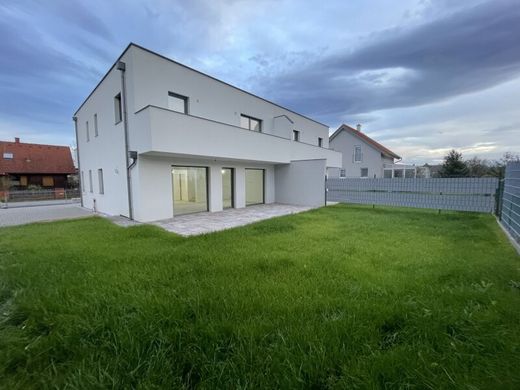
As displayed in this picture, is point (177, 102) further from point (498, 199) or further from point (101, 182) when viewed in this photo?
point (498, 199)

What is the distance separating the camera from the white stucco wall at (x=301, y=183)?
12.3 meters

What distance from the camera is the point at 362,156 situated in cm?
2536

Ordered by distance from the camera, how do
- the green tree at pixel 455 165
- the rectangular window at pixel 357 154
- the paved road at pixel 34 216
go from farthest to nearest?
the rectangular window at pixel 357 154 → the green tree at pixel 455 165 → the paved road at pixel 34 216

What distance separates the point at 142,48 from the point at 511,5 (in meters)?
10.3

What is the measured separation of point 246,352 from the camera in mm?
1816

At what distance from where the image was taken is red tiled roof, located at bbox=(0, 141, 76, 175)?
2095 centimetres

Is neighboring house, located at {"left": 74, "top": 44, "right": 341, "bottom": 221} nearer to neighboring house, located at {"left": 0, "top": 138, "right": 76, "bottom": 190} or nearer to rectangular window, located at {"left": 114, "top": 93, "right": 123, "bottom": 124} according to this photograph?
rectangular window, located at {"left": 114, "top": 93, "right": 123, "bottom": 124}

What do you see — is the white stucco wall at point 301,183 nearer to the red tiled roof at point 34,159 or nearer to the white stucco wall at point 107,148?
the white stucco wall at point 107,148

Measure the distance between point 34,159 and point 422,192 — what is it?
106ft

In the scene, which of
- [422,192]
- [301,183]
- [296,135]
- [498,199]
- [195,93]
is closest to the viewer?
[498,199]

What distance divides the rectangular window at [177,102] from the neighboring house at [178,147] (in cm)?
4

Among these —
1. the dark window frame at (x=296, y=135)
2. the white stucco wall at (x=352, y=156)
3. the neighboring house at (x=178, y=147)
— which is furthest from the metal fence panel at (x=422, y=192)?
the white stucco wall at (x=352, y=156)

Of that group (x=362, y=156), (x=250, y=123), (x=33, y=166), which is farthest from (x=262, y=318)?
(x=33, y=166)

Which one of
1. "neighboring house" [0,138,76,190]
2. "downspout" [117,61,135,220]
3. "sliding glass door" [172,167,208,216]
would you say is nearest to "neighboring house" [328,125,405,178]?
"sliding glass door" [172,167,208,216]
